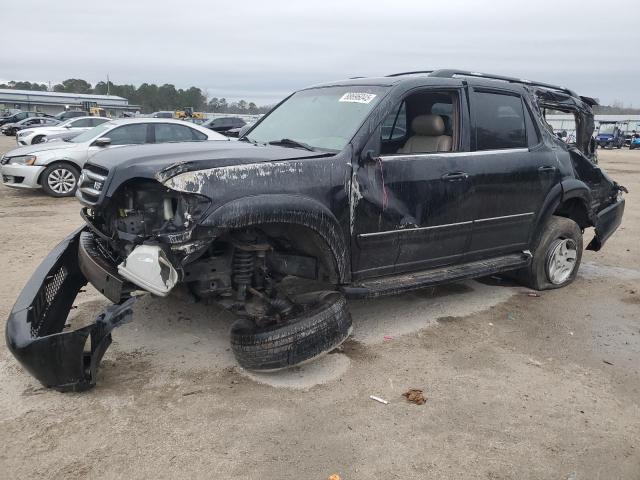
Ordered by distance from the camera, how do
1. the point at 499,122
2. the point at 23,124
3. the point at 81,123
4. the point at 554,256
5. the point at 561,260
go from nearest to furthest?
1. the point at 499,122
2. the point at 554,256
3. the point at 561,260
4. the point at 81,123
5. the point at 23,124

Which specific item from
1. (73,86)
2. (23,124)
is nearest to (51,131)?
(23,124)

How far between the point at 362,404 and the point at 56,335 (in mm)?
1891

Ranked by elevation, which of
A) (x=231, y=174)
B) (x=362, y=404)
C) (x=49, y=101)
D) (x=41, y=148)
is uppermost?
(x=49, y=101)

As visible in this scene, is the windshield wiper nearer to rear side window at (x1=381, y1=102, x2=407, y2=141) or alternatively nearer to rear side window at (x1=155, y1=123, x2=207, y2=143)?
rear side window at (x1=381, y1=102, x2=407, y2=141)

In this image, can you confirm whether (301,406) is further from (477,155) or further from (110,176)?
(477,155)

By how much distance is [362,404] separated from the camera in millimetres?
3482

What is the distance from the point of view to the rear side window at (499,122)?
476cm

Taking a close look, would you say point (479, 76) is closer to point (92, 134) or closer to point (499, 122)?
point (499, 122)

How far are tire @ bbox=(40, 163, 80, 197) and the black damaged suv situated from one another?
24.1ft

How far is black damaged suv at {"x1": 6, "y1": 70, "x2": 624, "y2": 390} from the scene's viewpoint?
130 inches

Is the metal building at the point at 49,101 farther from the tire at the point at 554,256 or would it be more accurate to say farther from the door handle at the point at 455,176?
the door handle at the point at 455,176

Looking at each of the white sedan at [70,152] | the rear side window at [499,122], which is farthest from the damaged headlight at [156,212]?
the white sedan at [70,152]

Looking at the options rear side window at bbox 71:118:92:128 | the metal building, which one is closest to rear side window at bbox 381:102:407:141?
rear side window at bbox 71:118:92:128

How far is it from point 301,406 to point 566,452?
1.53 meters
